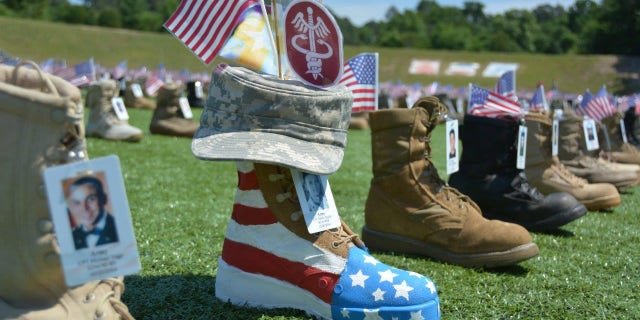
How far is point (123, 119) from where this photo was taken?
6164 mm

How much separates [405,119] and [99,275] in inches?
56.8

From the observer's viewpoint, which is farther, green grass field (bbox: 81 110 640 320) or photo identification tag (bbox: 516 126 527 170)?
photo identification tag (bbox: 516 126 527 170)

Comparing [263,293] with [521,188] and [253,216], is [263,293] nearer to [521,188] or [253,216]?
[253,216]

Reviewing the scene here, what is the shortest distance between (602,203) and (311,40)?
2.69 meters

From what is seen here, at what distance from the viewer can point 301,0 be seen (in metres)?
1.50

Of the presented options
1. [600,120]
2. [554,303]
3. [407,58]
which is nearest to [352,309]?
[554,303]

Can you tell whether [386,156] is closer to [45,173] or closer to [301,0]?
[301,0]

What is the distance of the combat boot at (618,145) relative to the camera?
18.3 feet

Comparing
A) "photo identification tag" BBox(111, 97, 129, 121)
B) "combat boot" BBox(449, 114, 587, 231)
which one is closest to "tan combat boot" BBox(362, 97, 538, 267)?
"combat boot" BBox(449, 114, 587, 231)

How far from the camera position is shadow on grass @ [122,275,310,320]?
1.59m

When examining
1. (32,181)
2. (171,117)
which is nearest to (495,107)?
(32,181)

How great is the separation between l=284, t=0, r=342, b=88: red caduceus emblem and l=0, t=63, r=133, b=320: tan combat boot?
1.97ft

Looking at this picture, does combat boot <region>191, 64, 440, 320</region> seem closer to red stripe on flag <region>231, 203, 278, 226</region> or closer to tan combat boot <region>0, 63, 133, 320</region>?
red stripe on flag <region>231, 203, 278, 226</region>

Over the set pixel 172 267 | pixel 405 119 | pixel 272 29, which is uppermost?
pixel 272 29
